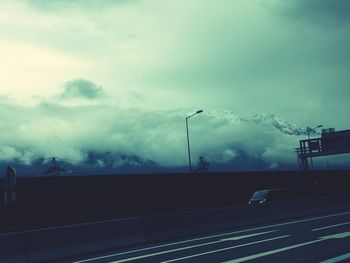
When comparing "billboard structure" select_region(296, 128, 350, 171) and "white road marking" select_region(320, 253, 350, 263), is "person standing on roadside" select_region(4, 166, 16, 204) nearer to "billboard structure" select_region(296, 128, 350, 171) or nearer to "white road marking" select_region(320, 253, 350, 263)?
"white road marking" select_region(320, 253, 350, 263)

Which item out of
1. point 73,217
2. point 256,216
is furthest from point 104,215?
point 256,216

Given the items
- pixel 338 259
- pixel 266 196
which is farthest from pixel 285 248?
pixel 266 196

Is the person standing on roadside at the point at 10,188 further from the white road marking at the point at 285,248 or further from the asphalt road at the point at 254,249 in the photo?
the white road marking at the point at 285,248

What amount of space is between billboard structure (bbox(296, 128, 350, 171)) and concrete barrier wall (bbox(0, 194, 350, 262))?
4892 cm

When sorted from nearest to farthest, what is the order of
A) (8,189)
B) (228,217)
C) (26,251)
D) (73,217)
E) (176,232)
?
(26,251) < (8,189) < (176,232) < (228,217) < (73,217)

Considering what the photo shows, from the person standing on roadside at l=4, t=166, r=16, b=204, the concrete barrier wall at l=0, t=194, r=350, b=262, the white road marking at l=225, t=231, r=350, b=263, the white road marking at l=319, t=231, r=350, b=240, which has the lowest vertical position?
the white road marking at l=319, t=231, r=350, b=240

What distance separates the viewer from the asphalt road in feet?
34.4

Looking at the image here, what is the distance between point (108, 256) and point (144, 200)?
18113mm

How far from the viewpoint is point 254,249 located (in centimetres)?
1204

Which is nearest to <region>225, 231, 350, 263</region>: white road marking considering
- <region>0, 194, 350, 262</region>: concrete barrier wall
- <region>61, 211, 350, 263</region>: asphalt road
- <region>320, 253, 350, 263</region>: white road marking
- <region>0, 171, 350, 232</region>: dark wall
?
<region>61, 211, 350, 263</region>: asphalt road

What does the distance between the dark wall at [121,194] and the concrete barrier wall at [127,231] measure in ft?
35.3

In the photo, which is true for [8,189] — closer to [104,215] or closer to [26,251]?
[26,251]

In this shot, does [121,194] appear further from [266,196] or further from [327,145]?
[327,145]

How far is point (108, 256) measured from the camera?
1294 centimetres
